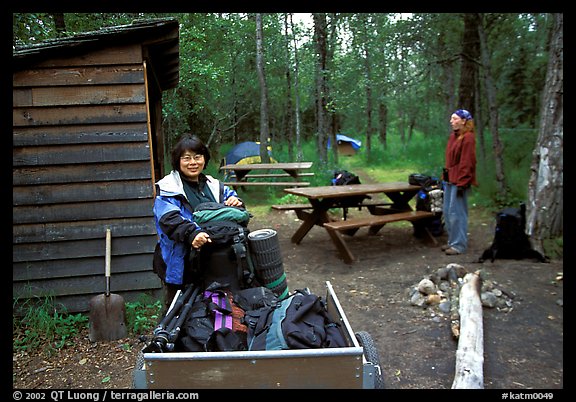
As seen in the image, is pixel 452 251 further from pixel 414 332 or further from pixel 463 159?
pixel 414 332

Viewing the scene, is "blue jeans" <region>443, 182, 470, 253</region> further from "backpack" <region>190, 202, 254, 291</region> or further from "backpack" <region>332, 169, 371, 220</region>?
"backpack" <region>190, 202, 254, 291</region>

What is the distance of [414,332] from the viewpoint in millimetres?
4141

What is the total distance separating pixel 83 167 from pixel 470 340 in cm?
421

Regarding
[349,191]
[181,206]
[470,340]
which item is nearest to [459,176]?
[349,191]

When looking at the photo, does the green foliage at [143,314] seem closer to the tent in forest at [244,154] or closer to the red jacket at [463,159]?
the red jacket at [463,159]

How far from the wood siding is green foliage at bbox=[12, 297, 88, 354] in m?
0.11

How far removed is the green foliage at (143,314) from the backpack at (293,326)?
Result: 2.41 m

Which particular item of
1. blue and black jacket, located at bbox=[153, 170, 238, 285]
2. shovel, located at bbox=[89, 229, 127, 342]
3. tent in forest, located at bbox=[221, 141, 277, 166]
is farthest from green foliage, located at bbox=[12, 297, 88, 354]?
tent in forest, located at bbox=[221, 141, 277, 166]

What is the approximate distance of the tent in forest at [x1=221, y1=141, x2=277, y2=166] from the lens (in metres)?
14.2

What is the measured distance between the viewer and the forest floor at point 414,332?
344cm

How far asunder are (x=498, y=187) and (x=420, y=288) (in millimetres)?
5138

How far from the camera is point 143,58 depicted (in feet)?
15.7
